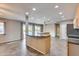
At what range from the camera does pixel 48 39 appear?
598cm

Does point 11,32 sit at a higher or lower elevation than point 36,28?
lower

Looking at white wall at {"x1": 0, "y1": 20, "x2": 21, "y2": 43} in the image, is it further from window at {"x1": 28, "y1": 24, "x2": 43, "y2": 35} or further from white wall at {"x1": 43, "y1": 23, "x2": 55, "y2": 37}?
white wall at {"x1": 43, "y1": 23, "x2": 55, "y2": 37}

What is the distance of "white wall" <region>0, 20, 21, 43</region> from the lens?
9.23 m

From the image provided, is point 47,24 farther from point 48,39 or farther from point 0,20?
point 0,20

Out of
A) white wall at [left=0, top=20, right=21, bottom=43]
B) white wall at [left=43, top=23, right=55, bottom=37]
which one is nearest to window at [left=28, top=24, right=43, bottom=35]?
white wall at [left=43, top=23, right=55, bottom=37]

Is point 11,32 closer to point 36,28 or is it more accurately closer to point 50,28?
point 36,28

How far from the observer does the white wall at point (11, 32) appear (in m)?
9.23

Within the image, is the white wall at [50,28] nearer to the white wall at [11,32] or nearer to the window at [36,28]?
the window at [36,28]

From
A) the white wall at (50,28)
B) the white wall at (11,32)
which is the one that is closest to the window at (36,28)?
the white wall at (50,28)

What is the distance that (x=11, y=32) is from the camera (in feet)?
33.4

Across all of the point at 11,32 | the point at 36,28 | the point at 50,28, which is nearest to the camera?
the point at 50,28

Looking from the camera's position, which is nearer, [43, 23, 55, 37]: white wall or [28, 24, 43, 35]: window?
[43, 23, 55, 37]: white wall

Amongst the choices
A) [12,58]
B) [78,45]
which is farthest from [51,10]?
[12,58]

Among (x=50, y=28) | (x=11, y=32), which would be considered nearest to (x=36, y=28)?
(x=50, y=28)
